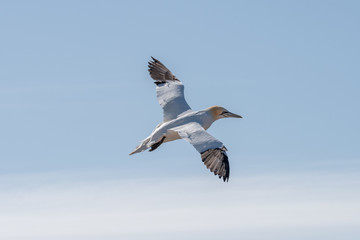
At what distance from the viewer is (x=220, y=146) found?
136 ft

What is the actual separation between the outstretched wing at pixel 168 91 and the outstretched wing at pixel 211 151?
5203 mm

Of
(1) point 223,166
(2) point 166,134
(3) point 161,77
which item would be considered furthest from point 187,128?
(3) point 161,77

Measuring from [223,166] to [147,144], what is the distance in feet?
16.9

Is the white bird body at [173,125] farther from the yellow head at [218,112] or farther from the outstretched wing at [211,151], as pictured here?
the outstretched wing at [211,151]

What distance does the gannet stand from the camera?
41031 mm

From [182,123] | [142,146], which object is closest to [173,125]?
[182,123]

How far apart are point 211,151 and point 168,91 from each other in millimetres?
10379

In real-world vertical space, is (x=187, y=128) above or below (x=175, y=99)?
below

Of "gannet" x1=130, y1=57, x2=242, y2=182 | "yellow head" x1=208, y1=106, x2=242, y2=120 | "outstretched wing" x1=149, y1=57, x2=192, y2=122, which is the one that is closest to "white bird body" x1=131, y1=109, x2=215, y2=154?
"gannet" x1=130, y1=57, x2=242, y2=182

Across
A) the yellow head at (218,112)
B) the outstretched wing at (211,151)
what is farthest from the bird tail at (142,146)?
the yellow head at (218,112)

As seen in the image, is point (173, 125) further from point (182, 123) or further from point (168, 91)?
point (168, 91)

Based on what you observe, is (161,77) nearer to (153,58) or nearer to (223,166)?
(153,58)

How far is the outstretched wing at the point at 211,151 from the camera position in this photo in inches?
1599

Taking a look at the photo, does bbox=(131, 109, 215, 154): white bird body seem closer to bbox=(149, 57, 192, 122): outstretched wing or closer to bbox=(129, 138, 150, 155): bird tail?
bbox=(129, 138, 150, 155): bird tail
